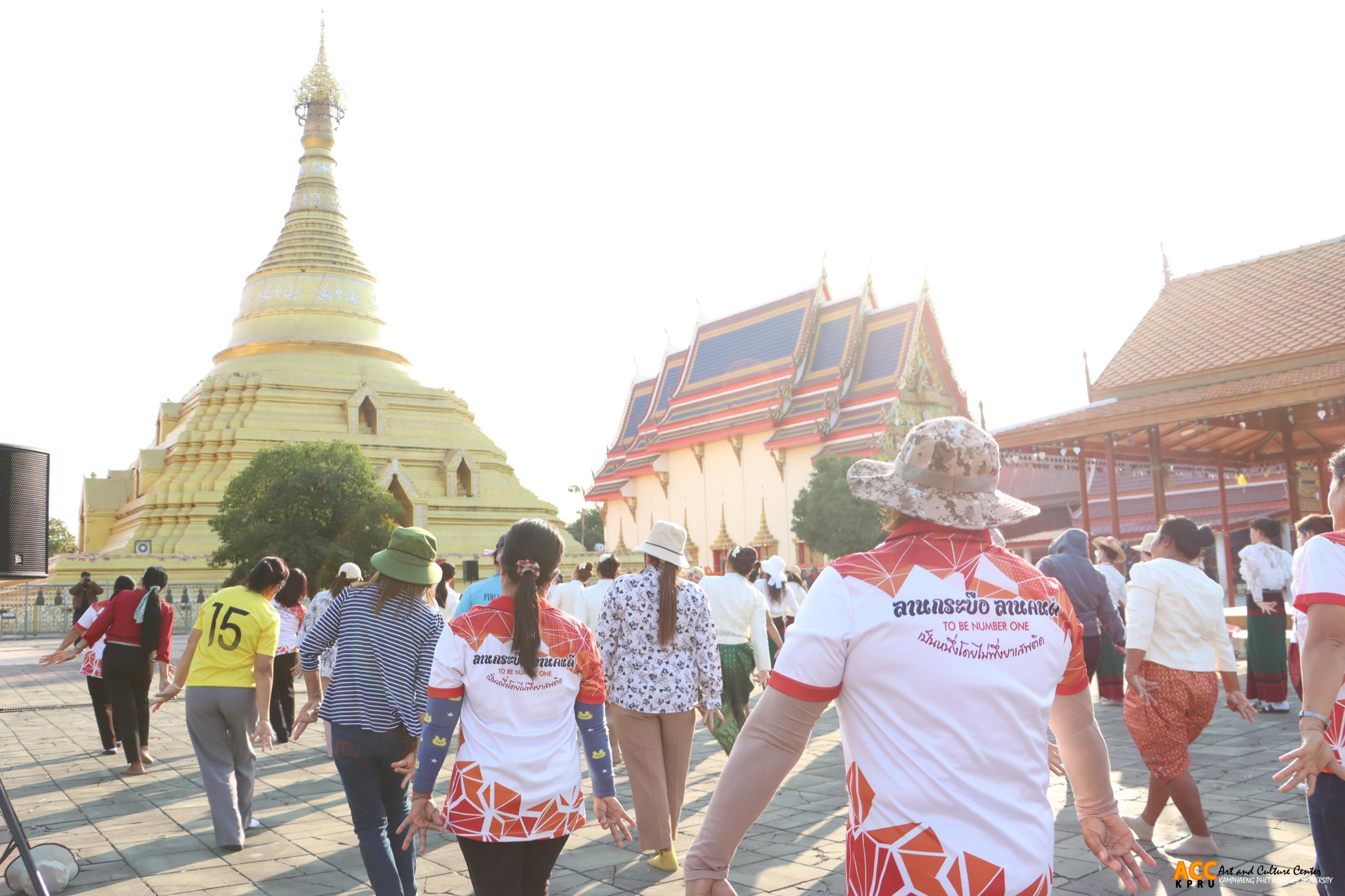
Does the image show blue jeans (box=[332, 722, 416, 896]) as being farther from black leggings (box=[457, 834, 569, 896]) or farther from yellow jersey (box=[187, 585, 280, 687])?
yellow jersey (box=[187, 585, 280, 687])

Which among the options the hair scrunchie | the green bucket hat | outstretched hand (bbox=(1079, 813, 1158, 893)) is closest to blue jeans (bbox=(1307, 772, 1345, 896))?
outstretched hand (bbox=(1079, 813, 1158, 893))

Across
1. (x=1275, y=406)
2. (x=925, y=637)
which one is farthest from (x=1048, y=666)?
(x=1275, y=406)

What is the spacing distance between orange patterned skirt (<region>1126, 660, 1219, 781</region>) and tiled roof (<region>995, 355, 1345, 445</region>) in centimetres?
1146

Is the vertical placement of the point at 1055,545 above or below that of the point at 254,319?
below

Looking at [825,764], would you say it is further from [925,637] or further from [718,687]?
[925,637]

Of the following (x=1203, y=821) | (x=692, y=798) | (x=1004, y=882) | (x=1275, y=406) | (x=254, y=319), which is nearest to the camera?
(x=1004, y=882)

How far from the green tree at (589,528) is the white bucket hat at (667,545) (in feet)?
185

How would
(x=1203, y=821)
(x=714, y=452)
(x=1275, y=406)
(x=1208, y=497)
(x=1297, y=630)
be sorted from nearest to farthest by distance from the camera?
(x=1297, y=630) → (x=1203, y=821) → (x=1275, y=406) → (x=1208, y=497) → (x=714, y=452)

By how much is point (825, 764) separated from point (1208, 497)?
28.8 meters

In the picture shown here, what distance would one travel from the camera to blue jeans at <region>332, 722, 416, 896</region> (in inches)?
151

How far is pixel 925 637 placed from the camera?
1.96m

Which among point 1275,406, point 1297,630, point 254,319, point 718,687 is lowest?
point 718,687

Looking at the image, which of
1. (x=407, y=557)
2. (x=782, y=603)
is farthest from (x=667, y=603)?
(x=782, y=603)

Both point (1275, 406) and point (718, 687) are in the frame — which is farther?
point (1275, 406)
